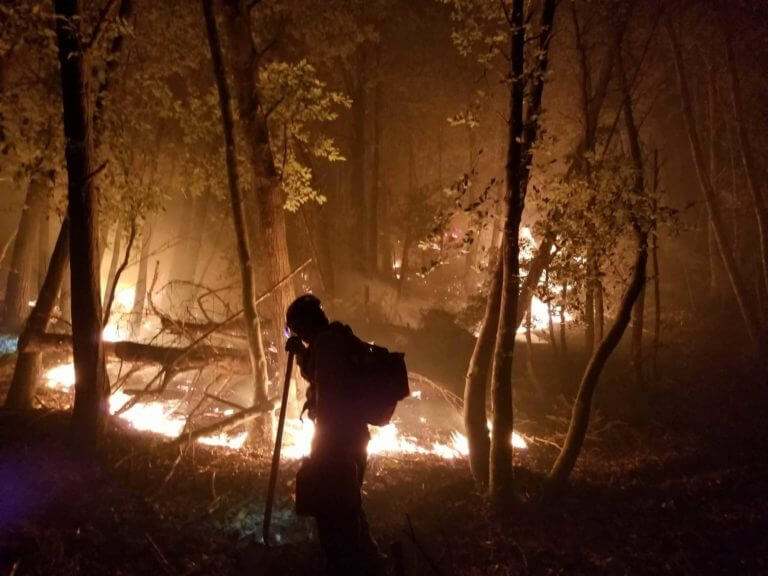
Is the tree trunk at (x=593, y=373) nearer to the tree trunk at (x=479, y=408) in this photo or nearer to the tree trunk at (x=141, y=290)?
the tree trunk at (x=479, y=408)

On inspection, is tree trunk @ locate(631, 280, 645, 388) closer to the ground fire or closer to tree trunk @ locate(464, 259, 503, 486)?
the ground fire

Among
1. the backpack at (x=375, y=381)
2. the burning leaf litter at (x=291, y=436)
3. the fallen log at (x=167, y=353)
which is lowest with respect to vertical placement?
the burning leaf litter at (x=291, y=436)

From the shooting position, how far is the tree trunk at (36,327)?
731 centimetres

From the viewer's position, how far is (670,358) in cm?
1586

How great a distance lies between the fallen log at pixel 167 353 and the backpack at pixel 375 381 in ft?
17.1

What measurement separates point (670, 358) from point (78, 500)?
1677 cm

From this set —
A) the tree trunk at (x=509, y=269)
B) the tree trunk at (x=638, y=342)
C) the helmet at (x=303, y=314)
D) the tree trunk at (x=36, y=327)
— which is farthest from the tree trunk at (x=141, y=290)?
the tree trunk at (x=638, y=342)

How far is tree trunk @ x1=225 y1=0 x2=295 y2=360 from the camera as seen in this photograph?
7.84 metres

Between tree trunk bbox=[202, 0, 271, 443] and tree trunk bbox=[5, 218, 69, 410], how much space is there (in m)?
2.57

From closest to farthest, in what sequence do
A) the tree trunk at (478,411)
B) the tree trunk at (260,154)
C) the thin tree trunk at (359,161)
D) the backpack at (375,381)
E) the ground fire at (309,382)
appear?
the backpack at (375,381)
the ground fire at (309,382)
the tree trunk at (478,411)
the tree trunk at (260,154)
the thin tree trunk at (359,161)

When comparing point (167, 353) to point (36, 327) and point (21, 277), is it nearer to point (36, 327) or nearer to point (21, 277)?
point (36, 327)

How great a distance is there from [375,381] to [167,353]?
5.88 metres

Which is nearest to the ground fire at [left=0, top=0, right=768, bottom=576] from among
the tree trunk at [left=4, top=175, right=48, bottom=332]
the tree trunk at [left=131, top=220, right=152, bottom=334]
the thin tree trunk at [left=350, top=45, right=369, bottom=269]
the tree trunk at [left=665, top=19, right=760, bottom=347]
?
the tree trunk at [left=4, top=175, right=48, bottom=332]

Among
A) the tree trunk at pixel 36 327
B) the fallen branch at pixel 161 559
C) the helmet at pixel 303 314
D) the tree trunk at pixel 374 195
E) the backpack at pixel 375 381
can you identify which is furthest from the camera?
the tree trunk at pixel 374 195
